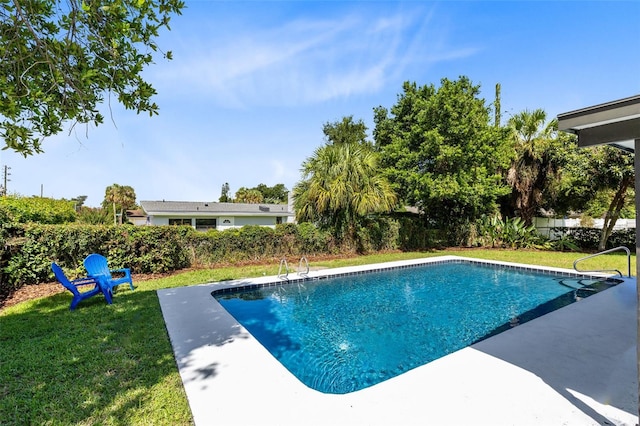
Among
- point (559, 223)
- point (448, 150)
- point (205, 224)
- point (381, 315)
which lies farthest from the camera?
point (205, 224)

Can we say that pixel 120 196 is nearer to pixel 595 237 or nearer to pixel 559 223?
pixel 559 223

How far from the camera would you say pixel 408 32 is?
10.8 meters

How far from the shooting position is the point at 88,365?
379cm

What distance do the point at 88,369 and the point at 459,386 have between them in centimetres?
430

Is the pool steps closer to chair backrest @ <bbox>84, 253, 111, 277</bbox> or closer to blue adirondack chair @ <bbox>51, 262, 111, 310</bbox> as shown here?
Result: blue adirondack chair @ <bbox>51, 262, 111, 310</bbox>

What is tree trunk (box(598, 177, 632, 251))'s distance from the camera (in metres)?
13.8

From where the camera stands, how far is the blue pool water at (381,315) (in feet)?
15.7

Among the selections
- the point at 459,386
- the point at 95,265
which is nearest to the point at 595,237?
the point at 459,386

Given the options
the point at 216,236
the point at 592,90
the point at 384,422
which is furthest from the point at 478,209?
the point at 384,422

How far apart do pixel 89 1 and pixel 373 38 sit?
9.70m

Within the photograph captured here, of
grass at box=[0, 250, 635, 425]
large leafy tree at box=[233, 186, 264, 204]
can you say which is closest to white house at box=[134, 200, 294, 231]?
large leafy tree at box=[233, 186, 264, 204]

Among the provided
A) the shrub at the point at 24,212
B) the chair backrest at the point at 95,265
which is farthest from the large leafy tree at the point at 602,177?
the shrub at the point at 24,212

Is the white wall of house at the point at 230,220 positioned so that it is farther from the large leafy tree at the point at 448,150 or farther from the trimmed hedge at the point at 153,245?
the large leafy tree at the point at 448,150

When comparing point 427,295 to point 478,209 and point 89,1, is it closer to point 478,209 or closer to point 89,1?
point 89,1
